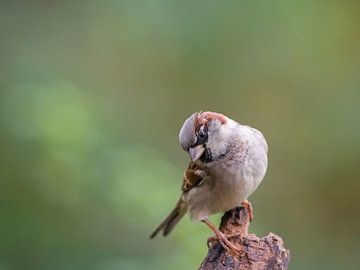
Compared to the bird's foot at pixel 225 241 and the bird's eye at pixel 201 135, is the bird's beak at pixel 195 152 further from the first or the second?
the bird's foot at pixel 225 241

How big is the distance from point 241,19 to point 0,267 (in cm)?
254

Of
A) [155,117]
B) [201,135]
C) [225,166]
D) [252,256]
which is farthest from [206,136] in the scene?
[155,117]

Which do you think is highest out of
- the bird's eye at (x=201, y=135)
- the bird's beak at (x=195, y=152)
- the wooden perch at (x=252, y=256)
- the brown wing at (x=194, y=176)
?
the brown wing at (x=194, y=176)

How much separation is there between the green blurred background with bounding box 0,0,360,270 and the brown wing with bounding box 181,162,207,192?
16 centimetres

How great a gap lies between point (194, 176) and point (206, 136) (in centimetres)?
38

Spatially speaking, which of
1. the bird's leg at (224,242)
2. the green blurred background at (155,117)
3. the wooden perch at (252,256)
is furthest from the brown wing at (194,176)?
the wooden perch at (252,256)

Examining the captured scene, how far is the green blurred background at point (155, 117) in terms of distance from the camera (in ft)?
10.8

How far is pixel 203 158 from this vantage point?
9.73ft

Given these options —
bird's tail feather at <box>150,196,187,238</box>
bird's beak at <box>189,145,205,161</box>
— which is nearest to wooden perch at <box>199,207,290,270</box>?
bird's beak at <box>189,145,205,161</box>

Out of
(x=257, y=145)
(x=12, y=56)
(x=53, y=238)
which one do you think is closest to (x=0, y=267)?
(x=53, y=238)

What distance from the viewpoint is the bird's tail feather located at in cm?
331

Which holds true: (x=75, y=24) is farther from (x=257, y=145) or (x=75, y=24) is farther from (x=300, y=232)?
(x=257, y=145)

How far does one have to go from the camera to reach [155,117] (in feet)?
19.0

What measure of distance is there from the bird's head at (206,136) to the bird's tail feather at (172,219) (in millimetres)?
453
